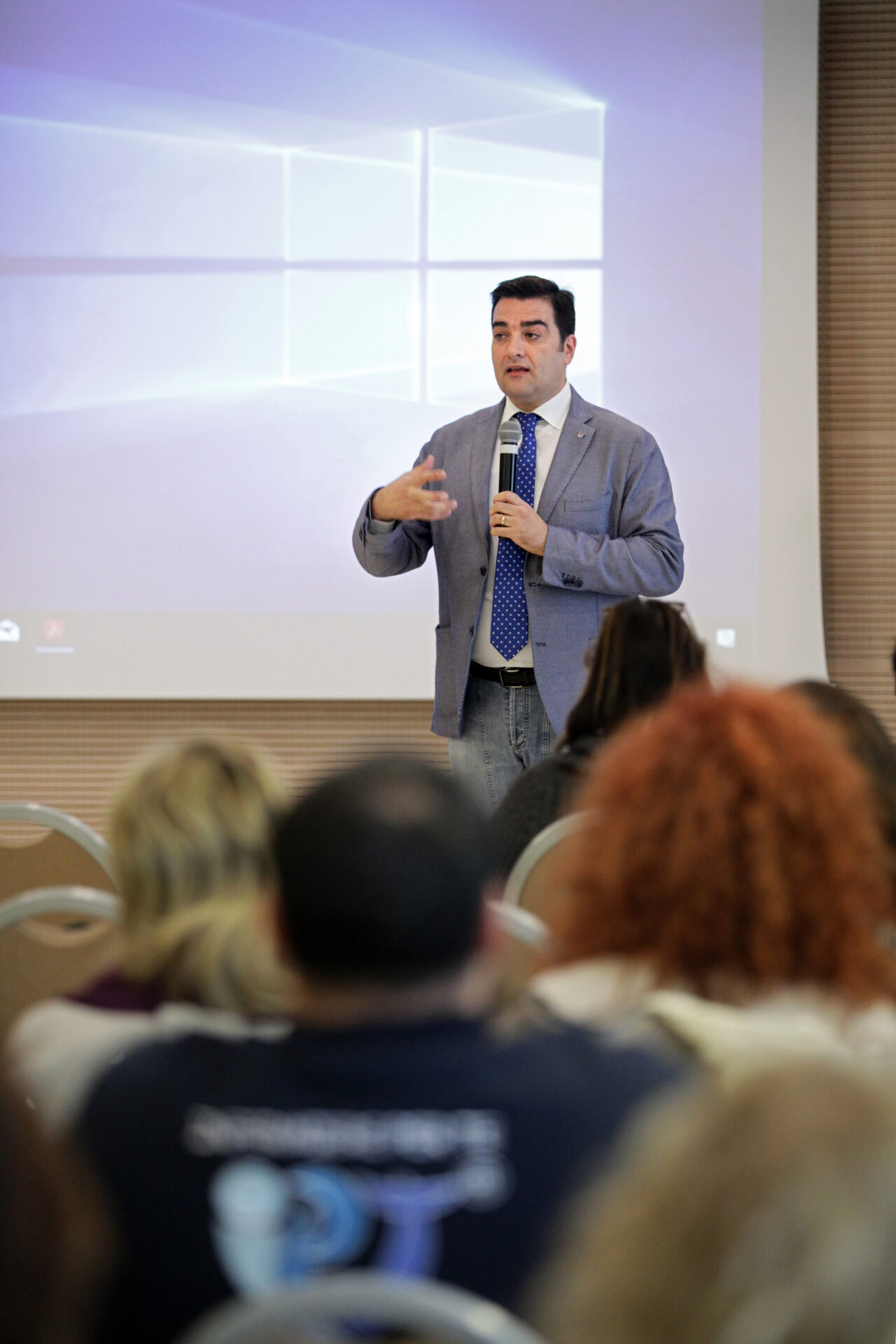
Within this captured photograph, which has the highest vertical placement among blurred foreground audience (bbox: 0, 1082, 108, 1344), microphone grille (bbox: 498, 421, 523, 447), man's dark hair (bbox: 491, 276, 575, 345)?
man's dark hair (bbox: 491, 276, 575, 345)

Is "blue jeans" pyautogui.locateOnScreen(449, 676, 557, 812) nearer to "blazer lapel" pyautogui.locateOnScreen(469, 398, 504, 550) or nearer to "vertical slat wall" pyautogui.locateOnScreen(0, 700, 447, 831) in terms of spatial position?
"blazer lapel" pyautogui.locateOnScreen(469, 398, 504, 550)

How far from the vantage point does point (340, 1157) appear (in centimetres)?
79

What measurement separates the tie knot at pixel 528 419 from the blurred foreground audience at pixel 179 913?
2.01 m

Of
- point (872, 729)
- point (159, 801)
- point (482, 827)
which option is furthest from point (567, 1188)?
point (872, 729)

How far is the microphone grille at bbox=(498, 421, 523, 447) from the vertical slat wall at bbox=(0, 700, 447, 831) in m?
1.37

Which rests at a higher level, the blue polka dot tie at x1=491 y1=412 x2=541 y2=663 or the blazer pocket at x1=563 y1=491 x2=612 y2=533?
the blazer pocket at x1=563 y1=491 x2=612 y2=533

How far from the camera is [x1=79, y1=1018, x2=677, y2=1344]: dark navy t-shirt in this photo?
0.80 m

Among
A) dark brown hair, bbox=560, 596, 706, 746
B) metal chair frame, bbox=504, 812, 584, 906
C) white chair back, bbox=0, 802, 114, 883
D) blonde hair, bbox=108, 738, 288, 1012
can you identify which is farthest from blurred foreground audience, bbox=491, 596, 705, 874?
blonde hair, bbox=108, 738, 288, 1012

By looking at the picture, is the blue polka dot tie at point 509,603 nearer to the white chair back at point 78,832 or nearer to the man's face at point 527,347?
the man's face at point 527,347

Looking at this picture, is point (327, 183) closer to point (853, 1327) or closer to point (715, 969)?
point (715, 969)

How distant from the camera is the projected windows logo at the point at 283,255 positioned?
13.1 ft

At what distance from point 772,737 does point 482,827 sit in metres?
0.35

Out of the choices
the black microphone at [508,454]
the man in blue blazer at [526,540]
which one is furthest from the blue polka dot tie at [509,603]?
the black microphone at [508,454]

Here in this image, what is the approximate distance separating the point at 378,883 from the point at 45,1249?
0.30 meters
